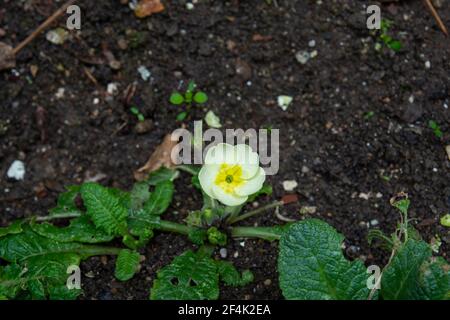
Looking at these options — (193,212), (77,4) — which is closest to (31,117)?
(77,4)

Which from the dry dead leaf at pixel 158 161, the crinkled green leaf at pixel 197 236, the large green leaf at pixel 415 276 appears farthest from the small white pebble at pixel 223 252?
the large green leaf at pixel 415 276

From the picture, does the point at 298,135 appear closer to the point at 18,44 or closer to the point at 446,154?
the point at 446,154

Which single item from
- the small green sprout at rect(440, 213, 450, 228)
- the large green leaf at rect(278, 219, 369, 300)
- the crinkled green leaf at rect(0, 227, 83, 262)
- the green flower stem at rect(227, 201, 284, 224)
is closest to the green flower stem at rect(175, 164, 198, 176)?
the green flower stem at rect(227, 201, 284, 224)

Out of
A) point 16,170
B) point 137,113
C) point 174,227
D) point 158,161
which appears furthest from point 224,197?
point 16,170

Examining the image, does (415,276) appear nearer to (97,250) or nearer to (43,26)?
(97,250)

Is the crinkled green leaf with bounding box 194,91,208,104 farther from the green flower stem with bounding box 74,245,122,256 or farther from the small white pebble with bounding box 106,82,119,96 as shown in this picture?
the green flower stem with bounding box 74,245,122,256

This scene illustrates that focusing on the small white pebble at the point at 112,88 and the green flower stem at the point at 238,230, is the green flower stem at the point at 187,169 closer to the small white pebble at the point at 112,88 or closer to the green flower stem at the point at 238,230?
the green flower stem at the point at 238,230
